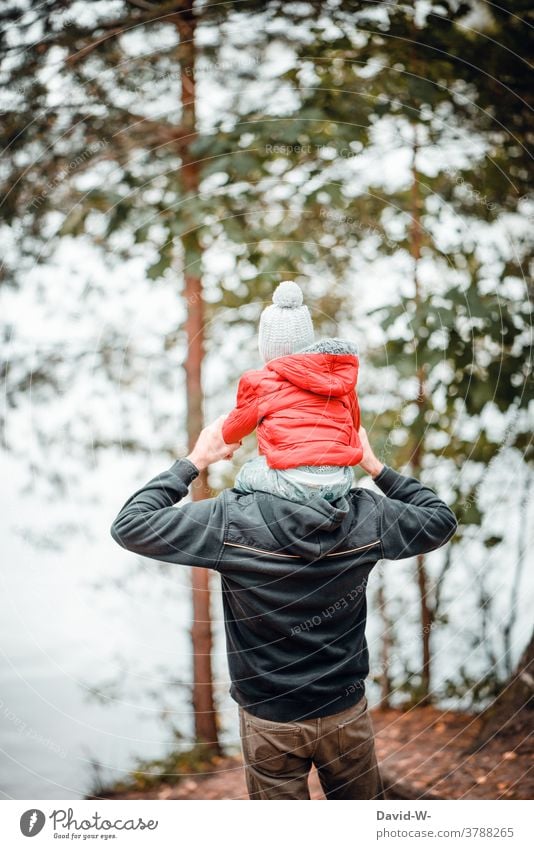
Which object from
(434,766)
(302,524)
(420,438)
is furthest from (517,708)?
(302,524)

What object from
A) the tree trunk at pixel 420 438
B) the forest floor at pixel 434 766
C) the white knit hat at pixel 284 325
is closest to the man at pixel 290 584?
the white knit hat at pixel 284 325

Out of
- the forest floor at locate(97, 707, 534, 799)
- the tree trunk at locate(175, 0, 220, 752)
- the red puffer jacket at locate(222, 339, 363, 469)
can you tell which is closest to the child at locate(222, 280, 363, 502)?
the red puffer jacket at locate(222, 339, 363, 469)

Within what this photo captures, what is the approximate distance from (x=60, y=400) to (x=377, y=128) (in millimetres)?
1248

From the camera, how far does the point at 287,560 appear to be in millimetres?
1194

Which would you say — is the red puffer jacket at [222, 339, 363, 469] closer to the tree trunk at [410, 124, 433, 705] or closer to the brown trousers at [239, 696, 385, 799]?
the brown trousers at [239, 696, 385, 799]

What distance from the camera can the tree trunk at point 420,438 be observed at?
7.37 feet

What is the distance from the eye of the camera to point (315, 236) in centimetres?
232

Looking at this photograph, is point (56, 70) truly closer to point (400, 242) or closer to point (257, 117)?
point (257, 117)

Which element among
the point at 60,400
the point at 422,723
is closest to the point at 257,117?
the point at 60,400

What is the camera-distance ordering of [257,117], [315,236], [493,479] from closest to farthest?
[257,117]
[315,236]
[493,479]

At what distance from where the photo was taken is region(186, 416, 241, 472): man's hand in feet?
4.21

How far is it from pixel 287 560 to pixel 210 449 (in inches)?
9.1

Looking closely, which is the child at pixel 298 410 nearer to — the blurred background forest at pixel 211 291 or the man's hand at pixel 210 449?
the man's hand at pixel 210 449

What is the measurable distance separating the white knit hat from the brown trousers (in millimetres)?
613
